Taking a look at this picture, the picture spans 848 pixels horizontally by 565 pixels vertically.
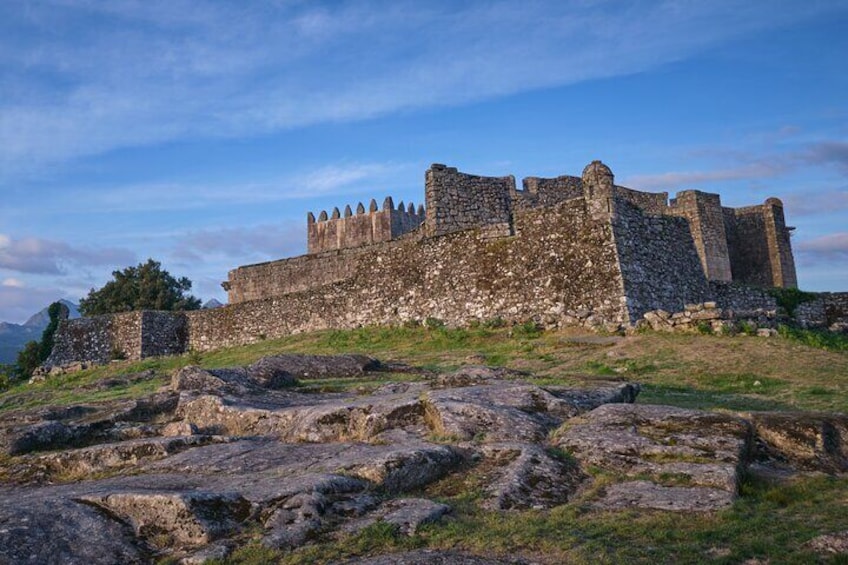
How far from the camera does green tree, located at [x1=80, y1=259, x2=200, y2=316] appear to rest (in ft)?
196

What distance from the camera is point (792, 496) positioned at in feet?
28.4

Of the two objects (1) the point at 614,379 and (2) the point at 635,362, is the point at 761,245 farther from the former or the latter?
(1) the point at 614,379

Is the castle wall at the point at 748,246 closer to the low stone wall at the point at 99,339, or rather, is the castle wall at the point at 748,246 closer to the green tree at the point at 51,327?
the low stone wall at the point at 99,339

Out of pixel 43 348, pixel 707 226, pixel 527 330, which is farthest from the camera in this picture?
pixel 43 348

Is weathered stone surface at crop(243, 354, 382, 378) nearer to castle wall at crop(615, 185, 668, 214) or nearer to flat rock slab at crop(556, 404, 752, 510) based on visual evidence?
flat rock slab at crop(556, 404, 752, 510)

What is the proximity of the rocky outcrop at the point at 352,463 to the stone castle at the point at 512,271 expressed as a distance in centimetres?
1110

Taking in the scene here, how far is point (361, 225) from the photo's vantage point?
199 feet

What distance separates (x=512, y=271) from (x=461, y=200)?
5.44 m

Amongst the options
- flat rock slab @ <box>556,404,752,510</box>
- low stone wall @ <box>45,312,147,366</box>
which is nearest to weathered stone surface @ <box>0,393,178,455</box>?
flat rock slab @ <box>556,404,752,510</box>

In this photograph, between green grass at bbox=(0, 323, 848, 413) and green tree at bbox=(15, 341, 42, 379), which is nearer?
green grass at bbox=(0, 323, 848, 413)

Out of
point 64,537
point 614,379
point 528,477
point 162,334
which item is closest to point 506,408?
point 528,477

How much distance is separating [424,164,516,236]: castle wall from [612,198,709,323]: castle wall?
5822 mm

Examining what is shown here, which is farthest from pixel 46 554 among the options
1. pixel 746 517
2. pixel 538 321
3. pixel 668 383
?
pixel 538 321

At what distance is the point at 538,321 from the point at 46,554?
19.2m
